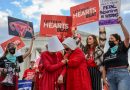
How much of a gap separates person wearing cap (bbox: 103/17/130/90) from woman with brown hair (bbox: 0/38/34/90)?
99.5 inches

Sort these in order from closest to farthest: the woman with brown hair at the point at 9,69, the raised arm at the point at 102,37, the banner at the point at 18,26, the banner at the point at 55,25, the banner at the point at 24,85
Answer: the raised arm at the point at 102,37
the woman with brown hair at the point at 9,69
the banner at the point at 24,85
the banner at the point at 55,25
the banner at the point at 18,26

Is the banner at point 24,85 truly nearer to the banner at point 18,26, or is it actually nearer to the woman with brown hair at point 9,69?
the woman with brown hair at point 9,69

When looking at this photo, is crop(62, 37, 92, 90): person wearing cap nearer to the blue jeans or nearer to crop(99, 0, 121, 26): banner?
the blue jeans

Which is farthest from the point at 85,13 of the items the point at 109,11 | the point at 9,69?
the point at 9,69

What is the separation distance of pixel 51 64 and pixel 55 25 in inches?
169

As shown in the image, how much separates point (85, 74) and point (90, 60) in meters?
0.63

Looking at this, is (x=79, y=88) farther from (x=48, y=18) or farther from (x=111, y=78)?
(x=48, y=18)

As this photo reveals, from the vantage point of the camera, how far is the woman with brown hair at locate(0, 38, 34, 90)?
9734 mm

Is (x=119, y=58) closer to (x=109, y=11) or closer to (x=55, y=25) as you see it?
(x=109, y=11)

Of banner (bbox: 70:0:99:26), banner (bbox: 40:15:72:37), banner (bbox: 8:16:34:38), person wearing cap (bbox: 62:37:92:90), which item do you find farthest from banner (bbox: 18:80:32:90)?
person wearing cap (bbox: 62:37:92:90)

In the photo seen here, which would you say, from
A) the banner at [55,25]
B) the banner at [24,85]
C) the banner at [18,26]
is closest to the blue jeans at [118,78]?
the banner at [24,85]

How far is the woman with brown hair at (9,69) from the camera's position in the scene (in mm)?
9734

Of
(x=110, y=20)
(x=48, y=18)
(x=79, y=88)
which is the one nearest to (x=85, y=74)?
(x=79, y=88)

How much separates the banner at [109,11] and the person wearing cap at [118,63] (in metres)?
0.76
